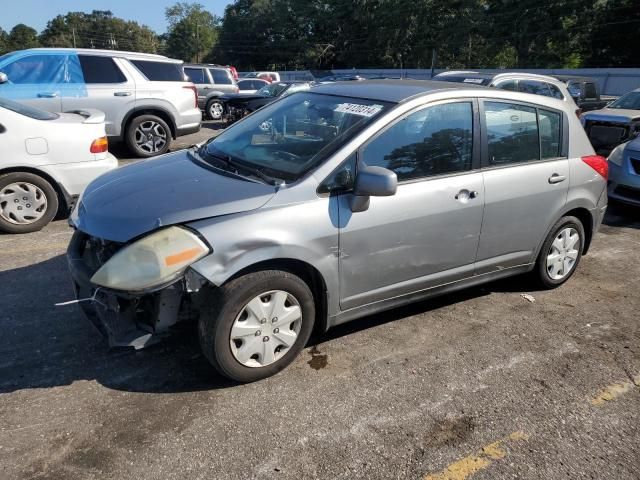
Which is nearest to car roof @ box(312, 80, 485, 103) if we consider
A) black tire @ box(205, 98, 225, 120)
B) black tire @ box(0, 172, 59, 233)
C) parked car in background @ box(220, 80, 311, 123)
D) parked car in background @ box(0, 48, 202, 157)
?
black tire @ box(0, 172, 59, 233)

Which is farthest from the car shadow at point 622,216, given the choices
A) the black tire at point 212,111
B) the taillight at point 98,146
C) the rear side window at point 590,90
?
the black tire at point 212,111

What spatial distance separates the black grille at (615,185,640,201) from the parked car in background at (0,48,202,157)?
7.53m

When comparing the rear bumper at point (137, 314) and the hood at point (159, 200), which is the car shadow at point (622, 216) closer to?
the hood at point (159, 200)

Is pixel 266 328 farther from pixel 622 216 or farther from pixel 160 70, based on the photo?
pixel 160 70

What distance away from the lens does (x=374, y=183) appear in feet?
9.67

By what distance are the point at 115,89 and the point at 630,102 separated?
385 inches

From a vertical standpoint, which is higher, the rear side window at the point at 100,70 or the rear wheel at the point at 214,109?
the rear side window at the point at 100,70

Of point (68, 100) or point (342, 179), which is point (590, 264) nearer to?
point (342, 179)

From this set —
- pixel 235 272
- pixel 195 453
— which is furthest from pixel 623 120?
pixel 195 453

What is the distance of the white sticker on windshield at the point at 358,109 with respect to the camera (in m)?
3.35

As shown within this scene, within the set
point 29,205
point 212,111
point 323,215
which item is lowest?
point 212,111

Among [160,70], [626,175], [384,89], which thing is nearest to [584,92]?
[626,175]

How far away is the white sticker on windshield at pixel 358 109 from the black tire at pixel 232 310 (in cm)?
121

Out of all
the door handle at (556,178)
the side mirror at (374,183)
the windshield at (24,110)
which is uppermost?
the windshield at (24,110)
